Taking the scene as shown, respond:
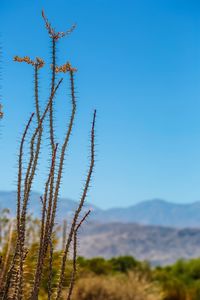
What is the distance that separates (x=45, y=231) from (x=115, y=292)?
10092mm

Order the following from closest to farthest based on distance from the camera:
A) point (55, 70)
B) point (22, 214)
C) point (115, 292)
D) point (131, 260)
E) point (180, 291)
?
point (22, 214) → point (55, 70) → point (115, 292) → point (180, 291) → point (131, 260)

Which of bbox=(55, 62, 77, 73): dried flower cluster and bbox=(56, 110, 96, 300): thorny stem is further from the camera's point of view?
bbox=(55, 62, 77, 73): dried flower cluster

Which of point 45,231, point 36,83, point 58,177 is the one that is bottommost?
point 45,231

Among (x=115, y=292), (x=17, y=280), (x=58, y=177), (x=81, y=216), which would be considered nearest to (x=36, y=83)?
(x=58, y=177)

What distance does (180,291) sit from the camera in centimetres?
1548

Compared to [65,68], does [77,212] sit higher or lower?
lower

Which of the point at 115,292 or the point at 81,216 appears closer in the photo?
the point at 81,216

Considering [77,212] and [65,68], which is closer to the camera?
[77,212]

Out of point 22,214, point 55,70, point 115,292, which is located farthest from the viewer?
point 115,292

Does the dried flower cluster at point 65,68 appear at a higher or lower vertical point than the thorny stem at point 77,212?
higher

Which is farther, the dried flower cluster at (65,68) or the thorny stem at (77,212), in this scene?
the dried flower cluster at (65,68)

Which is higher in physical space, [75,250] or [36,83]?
[36,83]

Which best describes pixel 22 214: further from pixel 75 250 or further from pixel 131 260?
pixel 131 260

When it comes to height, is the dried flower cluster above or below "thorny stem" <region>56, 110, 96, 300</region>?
above
